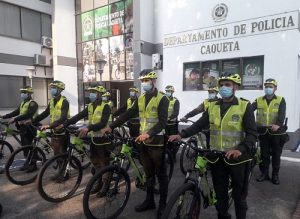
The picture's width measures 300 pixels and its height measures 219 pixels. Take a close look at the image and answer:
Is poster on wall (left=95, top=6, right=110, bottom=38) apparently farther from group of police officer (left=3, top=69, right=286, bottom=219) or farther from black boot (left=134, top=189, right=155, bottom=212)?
black boot (left=134, top=189, right=155, bottom=212)

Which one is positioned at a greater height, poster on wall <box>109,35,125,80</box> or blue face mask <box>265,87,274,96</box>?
poster on wall <box>109,35,125,80</box>

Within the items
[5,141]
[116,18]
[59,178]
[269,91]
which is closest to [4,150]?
[5,141]

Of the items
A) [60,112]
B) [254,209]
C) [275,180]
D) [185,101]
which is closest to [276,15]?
[185,101]

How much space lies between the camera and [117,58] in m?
15.5

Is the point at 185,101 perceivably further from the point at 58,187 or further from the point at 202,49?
the point at 58,187

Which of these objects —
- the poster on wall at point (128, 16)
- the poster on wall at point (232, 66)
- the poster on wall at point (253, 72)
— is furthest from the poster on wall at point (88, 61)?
the poster on wall at point (253, 72)

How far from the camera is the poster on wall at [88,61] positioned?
1689 cm

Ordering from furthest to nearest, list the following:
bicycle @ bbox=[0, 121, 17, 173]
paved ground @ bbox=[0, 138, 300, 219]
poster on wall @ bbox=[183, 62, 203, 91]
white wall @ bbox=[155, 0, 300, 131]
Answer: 1. poster on wall @ bbox=[183, 62, 203, 91]
2. white wall @ bbox=[155, 0, 300, 131]
3. bicycle @ bbox=[0, 121, 17, 173]
4. paved ground @ bbox=[0, 138, 300, 219]

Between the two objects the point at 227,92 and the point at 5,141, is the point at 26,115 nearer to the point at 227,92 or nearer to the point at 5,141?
the point at 5,141

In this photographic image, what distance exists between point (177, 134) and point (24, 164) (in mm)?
3608

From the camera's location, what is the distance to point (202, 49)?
10773 millimetres

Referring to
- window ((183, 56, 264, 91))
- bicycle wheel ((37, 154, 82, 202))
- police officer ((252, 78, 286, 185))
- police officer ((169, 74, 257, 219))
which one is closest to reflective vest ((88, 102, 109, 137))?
bicycle wheel ((37, 154, 82, 202))

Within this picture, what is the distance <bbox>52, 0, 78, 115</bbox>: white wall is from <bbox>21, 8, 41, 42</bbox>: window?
965 millimetres

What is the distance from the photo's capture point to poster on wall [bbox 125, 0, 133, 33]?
1457cm
